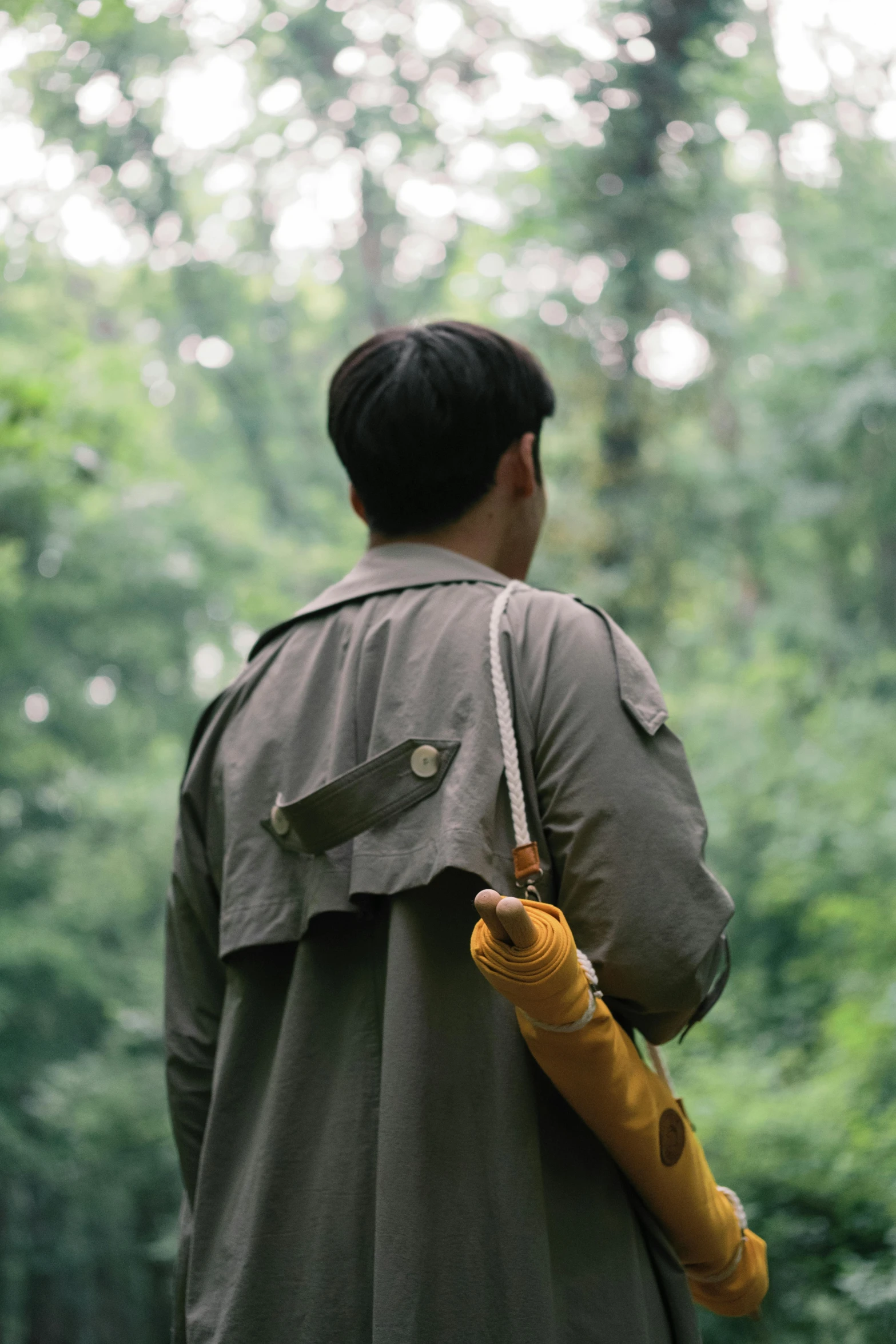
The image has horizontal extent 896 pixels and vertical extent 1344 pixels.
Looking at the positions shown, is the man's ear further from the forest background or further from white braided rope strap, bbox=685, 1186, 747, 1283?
the forest background

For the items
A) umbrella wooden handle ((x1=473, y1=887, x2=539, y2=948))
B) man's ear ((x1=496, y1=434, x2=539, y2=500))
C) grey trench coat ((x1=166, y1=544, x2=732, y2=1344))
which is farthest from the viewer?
man's ear ((x1=496, y1=434, x2=539, y2=500))

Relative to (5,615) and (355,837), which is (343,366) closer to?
(355,837)

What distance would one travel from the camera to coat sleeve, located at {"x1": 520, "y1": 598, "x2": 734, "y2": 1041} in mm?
878

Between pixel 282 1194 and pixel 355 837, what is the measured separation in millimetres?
287

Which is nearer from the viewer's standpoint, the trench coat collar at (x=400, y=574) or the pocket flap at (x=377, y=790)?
the pocket flap at (x=377, y=790)

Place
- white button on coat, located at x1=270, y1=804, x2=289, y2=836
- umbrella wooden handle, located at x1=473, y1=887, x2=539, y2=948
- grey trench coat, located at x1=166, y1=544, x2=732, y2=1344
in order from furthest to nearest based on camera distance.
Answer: white button on coat, located at x1=270, y1=804, x2=289, y2=836 < grey trench coat, located at x1=166, y1=544, x2=732, y2=1344 < umbrella wooden handle, located at x1=473, y1=887, x2=539, y2=948

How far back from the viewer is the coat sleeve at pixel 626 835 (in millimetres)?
878

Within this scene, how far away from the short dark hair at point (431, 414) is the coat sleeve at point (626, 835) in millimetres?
242

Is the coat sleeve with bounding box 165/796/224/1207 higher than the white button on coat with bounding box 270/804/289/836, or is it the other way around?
the white button on coat with bounding box 270/804/289/836

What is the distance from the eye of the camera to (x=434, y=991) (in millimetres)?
909

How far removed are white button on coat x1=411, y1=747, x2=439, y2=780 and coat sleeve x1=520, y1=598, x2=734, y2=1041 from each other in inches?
3.2

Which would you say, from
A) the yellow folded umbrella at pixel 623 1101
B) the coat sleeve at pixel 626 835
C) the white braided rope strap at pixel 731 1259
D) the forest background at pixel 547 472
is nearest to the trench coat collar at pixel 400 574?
the coat sleeve at pixel 626 835

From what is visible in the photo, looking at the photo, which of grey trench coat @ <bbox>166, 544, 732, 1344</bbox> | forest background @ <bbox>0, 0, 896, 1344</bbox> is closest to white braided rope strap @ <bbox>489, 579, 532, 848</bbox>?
grey trench coat @ <bbox>166, 544, 732, 1344</bbox>

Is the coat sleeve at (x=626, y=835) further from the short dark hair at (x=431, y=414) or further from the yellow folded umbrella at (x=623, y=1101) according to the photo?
the short dark hair at (x=431, y=414)
